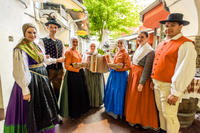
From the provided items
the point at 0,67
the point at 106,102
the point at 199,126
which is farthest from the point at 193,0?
the point at 0,67

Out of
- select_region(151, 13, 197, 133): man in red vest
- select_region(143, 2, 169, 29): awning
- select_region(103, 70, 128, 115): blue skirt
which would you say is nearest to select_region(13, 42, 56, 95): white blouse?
select_region(103, 70, 128, 115): blue skirt

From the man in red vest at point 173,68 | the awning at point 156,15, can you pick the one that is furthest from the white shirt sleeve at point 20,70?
the awning at point 156,15

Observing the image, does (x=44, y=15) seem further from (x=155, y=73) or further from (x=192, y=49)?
(x=192, y=49)

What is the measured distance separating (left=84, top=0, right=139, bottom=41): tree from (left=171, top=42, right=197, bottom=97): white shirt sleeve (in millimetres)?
6816

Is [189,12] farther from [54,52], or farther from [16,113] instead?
[16,113]

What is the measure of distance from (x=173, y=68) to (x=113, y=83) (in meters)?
1.25

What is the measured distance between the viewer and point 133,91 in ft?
6.27

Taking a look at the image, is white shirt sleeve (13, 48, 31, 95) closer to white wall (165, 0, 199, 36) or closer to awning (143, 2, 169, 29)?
white wall (165, 0, 199, 36)

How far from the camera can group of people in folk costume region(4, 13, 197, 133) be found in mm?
1221

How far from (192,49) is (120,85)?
4.45 ft

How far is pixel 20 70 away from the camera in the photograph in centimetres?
117

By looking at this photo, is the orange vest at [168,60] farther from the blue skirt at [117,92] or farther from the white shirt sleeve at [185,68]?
the blue skirt at [117,92]

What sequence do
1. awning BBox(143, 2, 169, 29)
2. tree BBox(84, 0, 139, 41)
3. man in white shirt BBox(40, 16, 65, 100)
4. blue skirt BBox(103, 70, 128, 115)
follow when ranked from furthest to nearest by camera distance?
tree BBox(84, 0, 139, 41) → awning BBox(143, 2, 169, 29) → blue skirt BBox(103, 70, 128, 115) → man in white shirt BBox(40, 16, 65, 100)

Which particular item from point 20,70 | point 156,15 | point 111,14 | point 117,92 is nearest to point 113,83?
point 117,92
